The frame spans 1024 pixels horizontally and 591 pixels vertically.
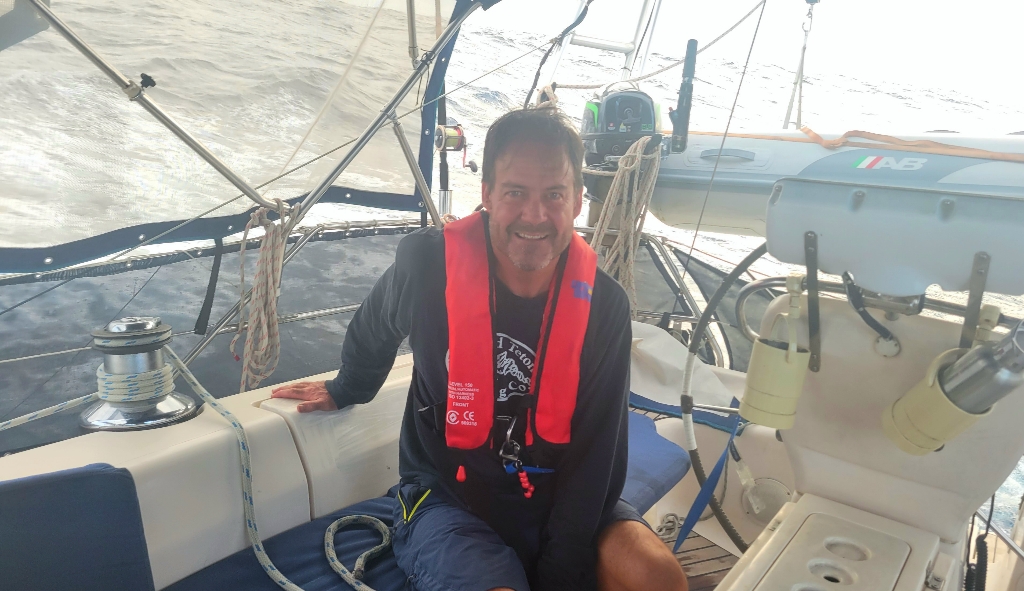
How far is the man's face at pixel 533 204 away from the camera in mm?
1318

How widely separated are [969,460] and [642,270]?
1908 millimetres

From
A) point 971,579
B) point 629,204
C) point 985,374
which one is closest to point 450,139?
point 629,204

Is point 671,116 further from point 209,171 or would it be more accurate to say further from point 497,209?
point 209,171

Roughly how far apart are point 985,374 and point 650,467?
35.1 inches

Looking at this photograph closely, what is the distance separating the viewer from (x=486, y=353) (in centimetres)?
130

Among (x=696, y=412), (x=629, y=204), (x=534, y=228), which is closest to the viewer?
(x=534, y=228)

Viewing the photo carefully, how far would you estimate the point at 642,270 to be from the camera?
3076 mm

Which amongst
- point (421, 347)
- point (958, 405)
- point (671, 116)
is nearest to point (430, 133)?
point (671, 116)

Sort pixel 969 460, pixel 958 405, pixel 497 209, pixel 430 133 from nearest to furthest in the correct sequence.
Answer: pixel 958 405
pixel 969 460
pixel 497 209
pixel 430 133

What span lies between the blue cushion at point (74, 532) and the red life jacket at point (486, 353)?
0.60 metres

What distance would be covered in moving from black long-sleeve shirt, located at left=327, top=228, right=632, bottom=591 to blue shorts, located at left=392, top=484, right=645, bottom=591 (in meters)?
0.04

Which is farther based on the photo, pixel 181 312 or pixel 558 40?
pixel 181 312

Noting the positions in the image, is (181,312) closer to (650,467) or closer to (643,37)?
(650,467)

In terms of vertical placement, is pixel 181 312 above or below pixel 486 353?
below
